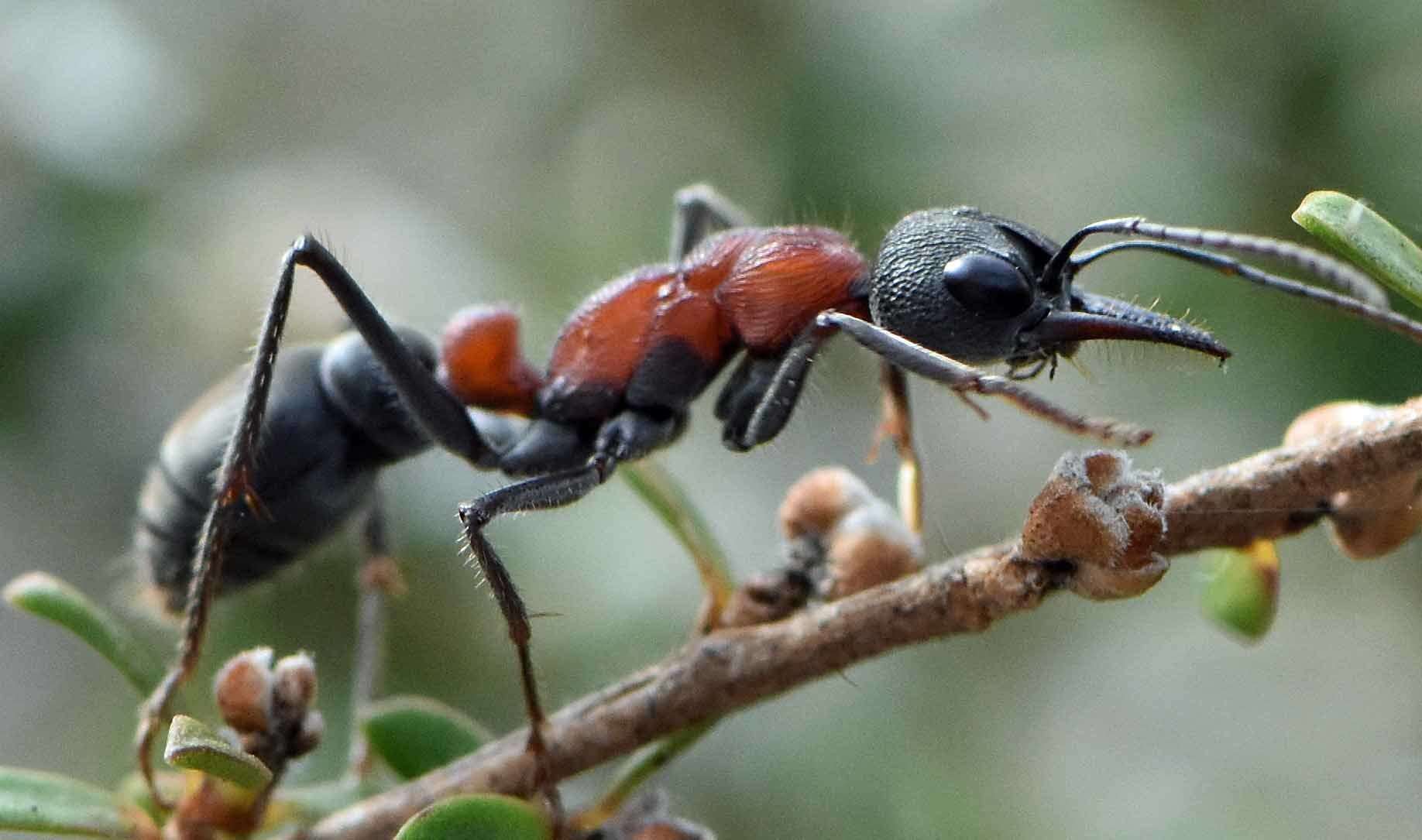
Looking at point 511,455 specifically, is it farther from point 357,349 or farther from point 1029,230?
point 1029,230

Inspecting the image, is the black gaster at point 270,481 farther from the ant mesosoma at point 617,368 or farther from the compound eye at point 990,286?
the compound eye at point 990,286

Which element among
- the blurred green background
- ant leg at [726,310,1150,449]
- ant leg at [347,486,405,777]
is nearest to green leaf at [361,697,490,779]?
the blurred green background

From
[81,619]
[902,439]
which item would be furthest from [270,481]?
[902,439]

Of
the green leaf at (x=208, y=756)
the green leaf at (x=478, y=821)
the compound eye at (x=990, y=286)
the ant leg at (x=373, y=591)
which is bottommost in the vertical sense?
the ant leg at (x=373, y=591)

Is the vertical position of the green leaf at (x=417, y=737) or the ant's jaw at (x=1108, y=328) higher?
the ant's jaw at (x=1108, y=328)

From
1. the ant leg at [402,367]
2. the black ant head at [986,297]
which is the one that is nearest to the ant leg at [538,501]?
the ant leg at [402,367]

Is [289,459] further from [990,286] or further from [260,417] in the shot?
[990,286]

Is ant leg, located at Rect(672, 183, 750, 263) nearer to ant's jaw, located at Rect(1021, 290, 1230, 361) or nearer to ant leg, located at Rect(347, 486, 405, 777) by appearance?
ant leg, located at Rect(347, 486, 405, 777)
